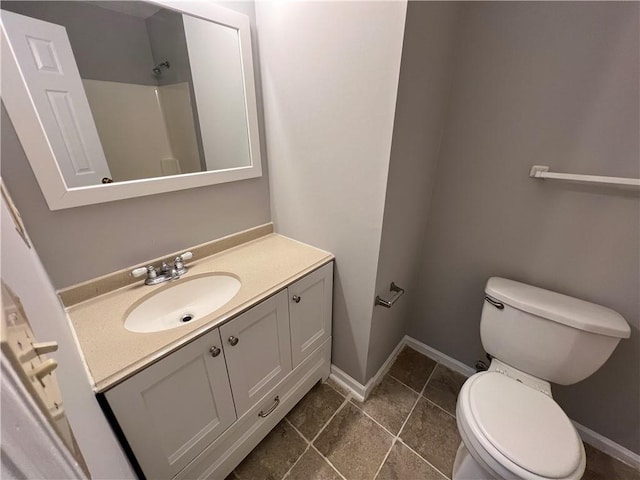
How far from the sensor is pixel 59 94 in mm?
861

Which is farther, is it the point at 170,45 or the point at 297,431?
the point at 297,431

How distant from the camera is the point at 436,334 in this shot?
1726 mm

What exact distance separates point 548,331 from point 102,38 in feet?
6.60

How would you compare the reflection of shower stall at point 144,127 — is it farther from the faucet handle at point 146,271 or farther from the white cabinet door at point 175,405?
the white cabinet door at point 175,405

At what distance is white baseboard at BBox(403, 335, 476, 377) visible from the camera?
5.46 ft

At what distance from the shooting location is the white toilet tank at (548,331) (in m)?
1.04

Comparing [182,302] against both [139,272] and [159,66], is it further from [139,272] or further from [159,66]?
[159,66]

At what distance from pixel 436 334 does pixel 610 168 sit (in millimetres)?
1183

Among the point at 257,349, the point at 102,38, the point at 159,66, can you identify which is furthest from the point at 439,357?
the point at 102,38

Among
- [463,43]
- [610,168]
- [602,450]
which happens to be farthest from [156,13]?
[602,450]

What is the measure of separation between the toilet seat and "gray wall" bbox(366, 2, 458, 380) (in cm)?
51

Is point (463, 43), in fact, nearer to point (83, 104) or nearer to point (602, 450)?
point (83, 104)

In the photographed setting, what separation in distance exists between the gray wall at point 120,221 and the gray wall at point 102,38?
31 cm

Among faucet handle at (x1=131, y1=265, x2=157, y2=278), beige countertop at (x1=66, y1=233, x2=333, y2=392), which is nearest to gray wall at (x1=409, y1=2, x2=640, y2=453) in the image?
beige countertop at (x1=66, y1=233, x2=333, y2=392)
